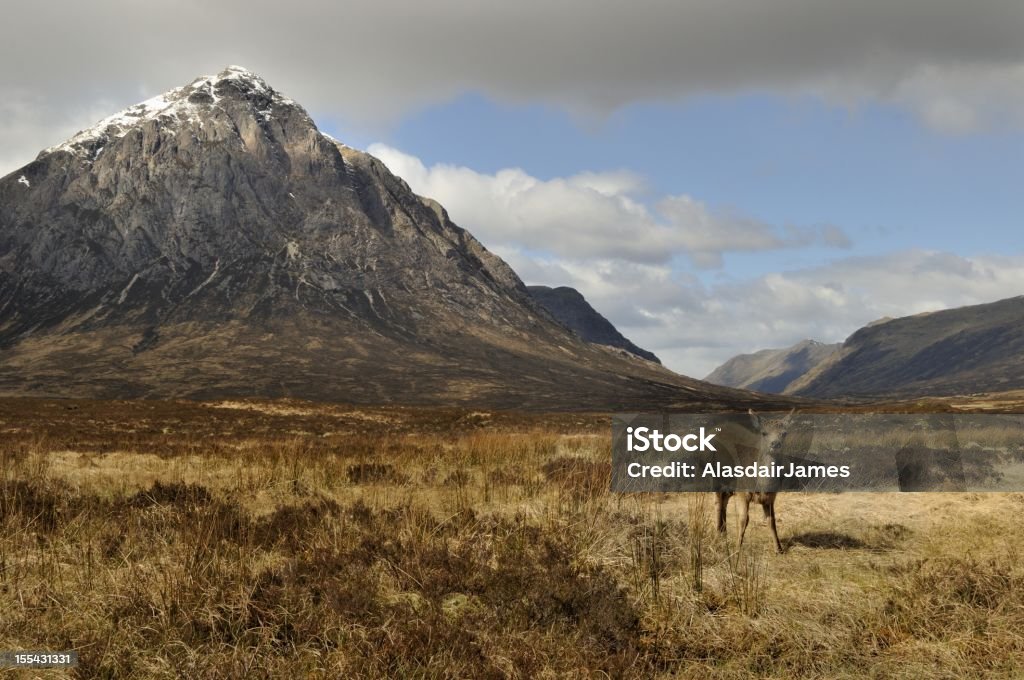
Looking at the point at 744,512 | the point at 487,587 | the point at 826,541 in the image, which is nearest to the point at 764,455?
the point at 744,512

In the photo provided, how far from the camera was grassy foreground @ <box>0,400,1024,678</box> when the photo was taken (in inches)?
219

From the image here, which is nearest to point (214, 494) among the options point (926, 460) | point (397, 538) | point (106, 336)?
point (397, 538)

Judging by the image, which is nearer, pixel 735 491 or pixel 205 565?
pixel 205 565

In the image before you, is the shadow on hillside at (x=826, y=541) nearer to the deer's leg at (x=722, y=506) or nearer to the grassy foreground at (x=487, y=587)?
the grassy foreground at (x=487, y=587)

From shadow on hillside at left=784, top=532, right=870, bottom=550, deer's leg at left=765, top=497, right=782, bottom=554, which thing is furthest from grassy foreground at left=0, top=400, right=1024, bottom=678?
deer's leg at left=765, top=497, right=782, bottom=554

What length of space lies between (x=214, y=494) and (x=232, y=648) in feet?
22.2

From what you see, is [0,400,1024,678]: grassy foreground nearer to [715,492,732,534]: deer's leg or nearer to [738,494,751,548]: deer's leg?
[715,492,732,534]: deer's leg

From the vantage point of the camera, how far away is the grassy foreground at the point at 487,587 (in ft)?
18.2

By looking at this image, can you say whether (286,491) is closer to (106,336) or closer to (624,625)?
(624,625)

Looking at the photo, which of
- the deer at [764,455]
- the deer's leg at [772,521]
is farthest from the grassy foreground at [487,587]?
the deer at [764,455]

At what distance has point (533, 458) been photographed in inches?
719

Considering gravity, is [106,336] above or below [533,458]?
above

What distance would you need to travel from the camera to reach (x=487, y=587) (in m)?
6.96

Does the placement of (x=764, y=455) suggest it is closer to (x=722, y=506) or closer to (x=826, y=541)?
(x=722, y=506)
